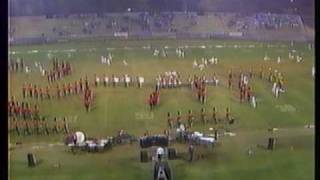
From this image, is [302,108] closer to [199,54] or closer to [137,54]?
[199,54]

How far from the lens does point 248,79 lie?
1591 millimetres

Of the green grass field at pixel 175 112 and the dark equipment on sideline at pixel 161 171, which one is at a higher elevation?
the green grass field at pixel 175 112

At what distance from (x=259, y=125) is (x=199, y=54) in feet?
0.82

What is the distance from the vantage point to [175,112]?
5.11 feet

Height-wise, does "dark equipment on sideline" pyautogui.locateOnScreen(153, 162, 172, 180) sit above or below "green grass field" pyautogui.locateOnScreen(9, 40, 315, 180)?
below

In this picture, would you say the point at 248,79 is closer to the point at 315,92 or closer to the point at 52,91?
the point at 315,92

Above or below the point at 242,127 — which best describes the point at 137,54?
above

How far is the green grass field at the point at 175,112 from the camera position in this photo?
1.52 meters

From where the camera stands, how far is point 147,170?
1536 mm

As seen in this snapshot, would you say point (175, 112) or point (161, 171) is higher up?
point (175, 112)

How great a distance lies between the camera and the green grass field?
152cm
